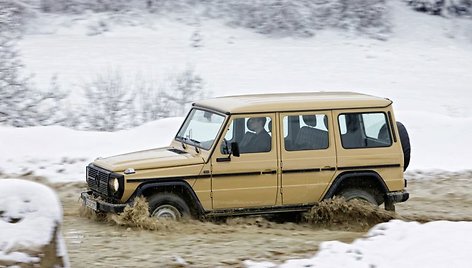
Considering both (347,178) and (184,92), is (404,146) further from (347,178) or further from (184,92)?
(184,92)

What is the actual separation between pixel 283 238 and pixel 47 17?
75.8ft

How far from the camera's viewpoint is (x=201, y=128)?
1156 cm

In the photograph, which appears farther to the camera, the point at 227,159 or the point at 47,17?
the point at 47,17

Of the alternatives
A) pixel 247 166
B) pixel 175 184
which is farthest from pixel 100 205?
pixel 247 166

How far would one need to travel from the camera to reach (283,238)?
9938 millimetres

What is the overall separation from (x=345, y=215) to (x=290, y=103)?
161 cm

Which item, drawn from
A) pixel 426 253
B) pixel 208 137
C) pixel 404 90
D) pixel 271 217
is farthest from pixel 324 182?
pixel 404 90

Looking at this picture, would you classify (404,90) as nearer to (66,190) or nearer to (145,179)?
(66,190)

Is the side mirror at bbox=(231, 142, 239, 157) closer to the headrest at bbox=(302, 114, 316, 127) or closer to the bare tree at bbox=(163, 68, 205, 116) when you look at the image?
the headrest at bbox=(302, 114, 316, 127)

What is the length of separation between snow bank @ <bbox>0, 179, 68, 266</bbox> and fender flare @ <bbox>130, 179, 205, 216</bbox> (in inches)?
150

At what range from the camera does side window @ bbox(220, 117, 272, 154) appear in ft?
36.4

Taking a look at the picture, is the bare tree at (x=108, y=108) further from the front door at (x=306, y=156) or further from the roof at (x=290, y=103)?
the front door at (x=306, y=156)

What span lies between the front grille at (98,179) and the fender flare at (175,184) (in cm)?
41

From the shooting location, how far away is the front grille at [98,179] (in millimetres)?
10766
